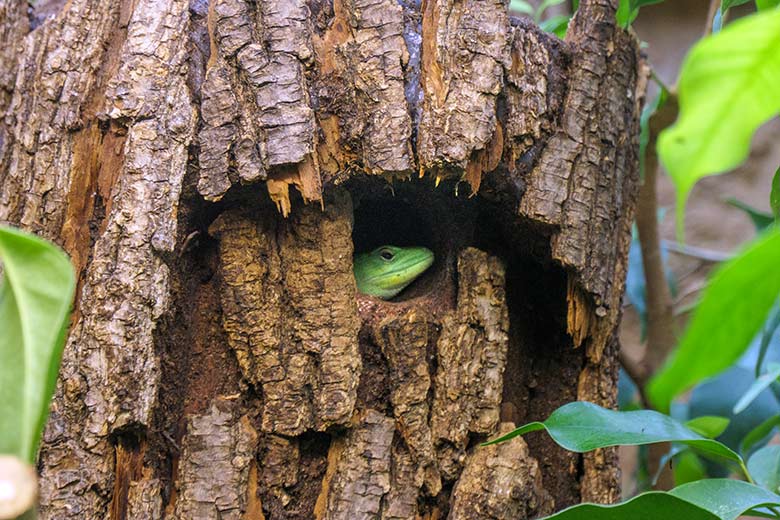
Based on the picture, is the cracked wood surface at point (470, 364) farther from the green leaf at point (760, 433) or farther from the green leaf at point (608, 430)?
the green leaf at point (760, 433)

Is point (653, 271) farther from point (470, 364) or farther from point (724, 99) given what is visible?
point (724, 99)

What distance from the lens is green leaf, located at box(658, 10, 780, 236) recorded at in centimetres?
56

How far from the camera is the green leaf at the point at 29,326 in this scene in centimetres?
69

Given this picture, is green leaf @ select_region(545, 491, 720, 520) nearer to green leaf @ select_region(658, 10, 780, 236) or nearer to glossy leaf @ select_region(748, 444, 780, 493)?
green leaf @ select_region(658, 10, 780, 236)

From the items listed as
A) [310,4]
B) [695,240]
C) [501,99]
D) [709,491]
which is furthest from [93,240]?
[695,240]

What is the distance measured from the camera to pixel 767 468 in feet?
Answer: 6.28

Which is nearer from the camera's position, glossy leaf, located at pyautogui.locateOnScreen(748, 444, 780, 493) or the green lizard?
glossy leaf, located at pyautogui.locateOnScreen(748, 444, 780, 493)

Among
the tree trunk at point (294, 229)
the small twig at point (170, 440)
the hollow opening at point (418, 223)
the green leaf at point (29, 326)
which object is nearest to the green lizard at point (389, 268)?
the hollow opening at point (418, 223)

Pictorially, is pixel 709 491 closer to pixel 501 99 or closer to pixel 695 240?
pixel 501 99

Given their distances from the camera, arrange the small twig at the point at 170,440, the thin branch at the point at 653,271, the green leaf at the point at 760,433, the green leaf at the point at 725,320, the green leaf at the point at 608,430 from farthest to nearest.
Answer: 1. the thin branch at the point at 653,271
2. the green leaf at the point at 760,433
3. the small twig at the point at 170,440
4. the green leaf at the point at 608,430
5. the green leaf at the point at 725,320

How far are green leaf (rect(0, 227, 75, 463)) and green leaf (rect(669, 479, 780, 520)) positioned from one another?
1044 millimetres

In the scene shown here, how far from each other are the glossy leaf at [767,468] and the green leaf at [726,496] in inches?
26.1

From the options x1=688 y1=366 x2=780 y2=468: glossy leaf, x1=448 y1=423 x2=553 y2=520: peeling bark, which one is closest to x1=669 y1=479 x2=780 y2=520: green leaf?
x1=448 y1=423 x2=553 y2=520: peeling bark

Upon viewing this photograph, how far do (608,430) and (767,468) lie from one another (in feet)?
2.63
